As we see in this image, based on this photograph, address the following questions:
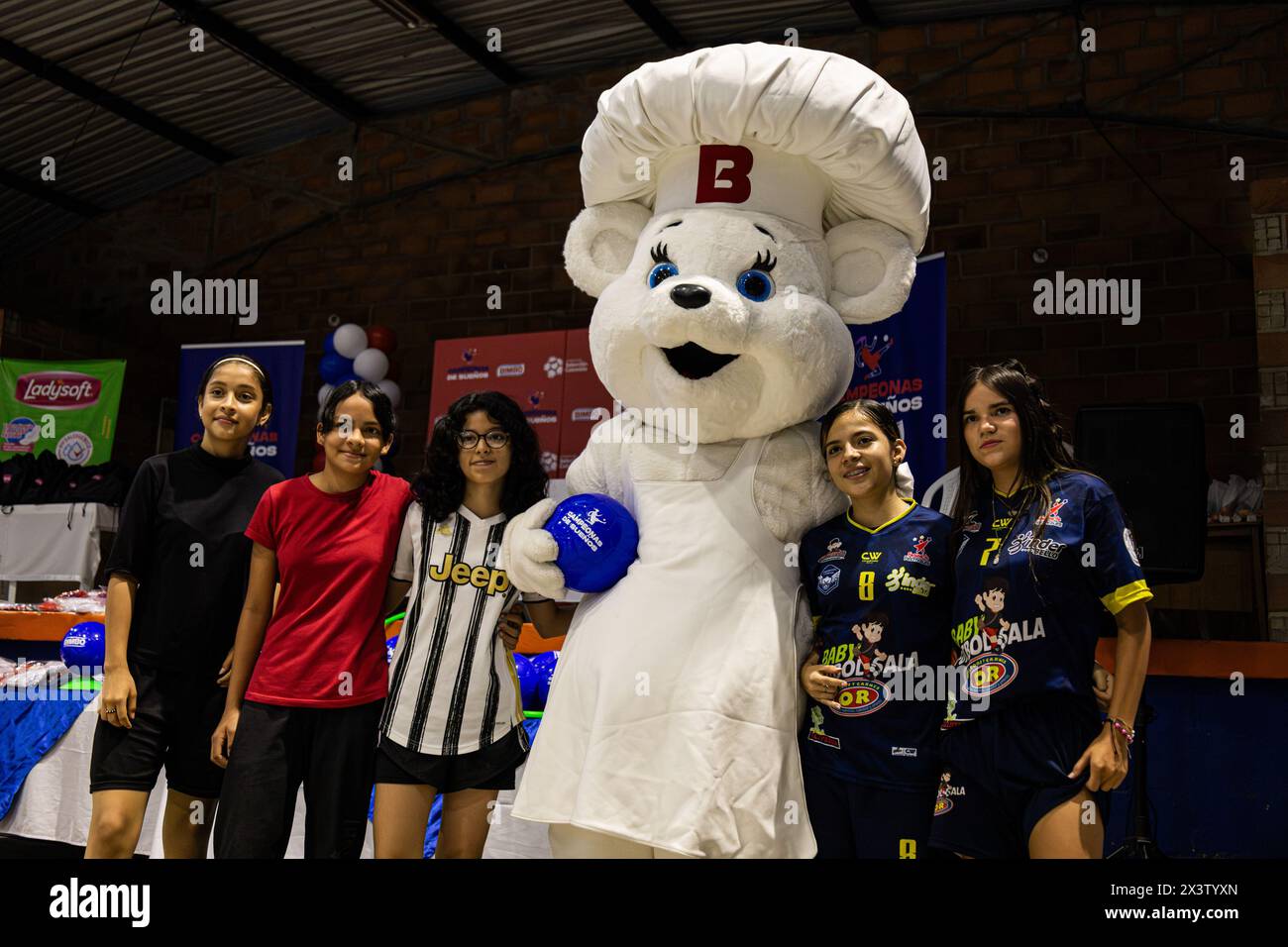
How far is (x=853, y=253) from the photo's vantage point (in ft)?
8.30

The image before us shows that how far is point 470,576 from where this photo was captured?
8.24ft

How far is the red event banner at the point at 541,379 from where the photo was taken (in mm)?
6320

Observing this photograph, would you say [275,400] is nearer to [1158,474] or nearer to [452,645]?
[452,645]

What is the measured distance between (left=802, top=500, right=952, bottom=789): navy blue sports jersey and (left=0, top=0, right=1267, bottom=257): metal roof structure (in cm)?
467

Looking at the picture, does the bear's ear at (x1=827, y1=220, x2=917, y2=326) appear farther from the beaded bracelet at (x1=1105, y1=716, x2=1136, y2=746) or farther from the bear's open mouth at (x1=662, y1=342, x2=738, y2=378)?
the beaded bracelet at (x1=1105, y1=716, x2=1136, y2=746)

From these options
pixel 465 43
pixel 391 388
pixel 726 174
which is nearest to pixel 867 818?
pixel 726 174

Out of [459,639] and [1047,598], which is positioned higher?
[1047,598]

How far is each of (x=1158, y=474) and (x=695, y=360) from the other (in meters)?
1.89

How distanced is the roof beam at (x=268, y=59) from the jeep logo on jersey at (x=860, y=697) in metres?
5.41

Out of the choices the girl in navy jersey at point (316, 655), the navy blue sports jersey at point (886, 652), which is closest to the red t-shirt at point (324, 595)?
the girl in navy jersey at point (316, 655)

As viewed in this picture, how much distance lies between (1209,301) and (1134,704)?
4.33 meters

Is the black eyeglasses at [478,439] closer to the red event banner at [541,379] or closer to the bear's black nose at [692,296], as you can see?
the bear's black nose at [692,296]

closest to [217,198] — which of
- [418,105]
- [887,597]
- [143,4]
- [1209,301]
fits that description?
[418,105]
